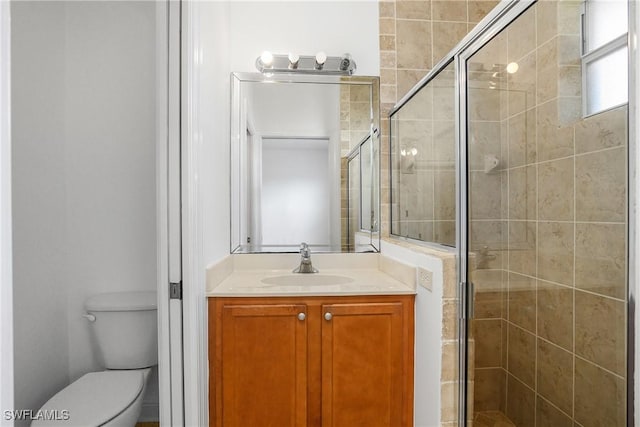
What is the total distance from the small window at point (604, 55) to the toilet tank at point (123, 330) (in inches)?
77.7

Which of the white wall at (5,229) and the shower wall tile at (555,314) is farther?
the shower wall tile at (555,314)

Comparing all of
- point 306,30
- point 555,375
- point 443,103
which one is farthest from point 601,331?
point 306,30

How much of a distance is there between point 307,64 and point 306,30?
0.72 ft

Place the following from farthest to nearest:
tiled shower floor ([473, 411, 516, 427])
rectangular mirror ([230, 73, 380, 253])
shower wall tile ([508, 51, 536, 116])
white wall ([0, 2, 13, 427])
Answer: rectangular mirror ([230, 73, 380, 253]) → tiled shower floor ([473, 411, 516, 427]) → shower wall tile ([508, 51, 536, 116]) → white wall ([0, 2, 13, 427])

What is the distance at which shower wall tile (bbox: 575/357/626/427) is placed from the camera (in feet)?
2.60

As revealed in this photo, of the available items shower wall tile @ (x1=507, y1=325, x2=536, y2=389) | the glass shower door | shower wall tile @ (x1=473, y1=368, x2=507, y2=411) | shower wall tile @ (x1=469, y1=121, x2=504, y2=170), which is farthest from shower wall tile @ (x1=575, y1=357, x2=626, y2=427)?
shower wall tile @ (x1=469, y1=121, x2=504, y2=170)

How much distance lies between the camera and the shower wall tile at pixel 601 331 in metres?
0.78

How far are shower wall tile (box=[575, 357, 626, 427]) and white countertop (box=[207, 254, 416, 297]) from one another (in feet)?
2.22

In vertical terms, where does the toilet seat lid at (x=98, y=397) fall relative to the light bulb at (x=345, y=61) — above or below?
below

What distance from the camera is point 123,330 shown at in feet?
5.69

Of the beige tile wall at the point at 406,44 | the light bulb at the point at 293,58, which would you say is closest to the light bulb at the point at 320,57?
the light bulb at the point at 293,58

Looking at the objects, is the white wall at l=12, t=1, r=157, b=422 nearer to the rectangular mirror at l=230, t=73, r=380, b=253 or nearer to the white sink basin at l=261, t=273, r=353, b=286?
the rectangular mirror at l=230, t=73, r=380, b=253

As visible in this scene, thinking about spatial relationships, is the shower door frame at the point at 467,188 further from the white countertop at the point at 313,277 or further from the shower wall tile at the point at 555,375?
the white countertop at the point at 313,277

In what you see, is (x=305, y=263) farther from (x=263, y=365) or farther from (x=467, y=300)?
(x=467, y=300)
